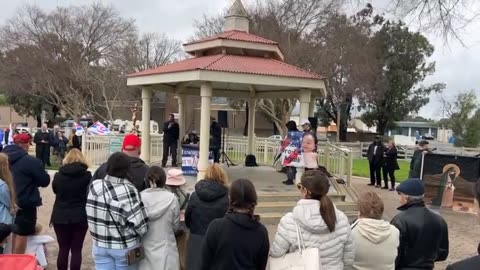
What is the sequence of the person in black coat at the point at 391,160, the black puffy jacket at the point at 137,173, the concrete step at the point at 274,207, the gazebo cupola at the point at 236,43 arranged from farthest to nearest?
the person in black coat at the point at 391,160 → the gazebo cupola at the point at 236,43 → the concrete step at the point at 274,207 → the black puffy jacket at the point at 137,173

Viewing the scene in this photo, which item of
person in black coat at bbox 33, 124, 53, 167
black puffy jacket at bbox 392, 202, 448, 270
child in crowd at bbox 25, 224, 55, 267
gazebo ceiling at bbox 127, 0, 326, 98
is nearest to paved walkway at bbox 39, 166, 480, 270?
child in crowd at bbox 25, 224, 55, 267

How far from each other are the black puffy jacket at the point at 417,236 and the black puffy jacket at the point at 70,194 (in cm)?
343

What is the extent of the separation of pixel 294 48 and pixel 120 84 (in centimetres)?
1507

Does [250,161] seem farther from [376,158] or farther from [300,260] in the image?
[300,260]

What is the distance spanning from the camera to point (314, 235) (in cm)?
369

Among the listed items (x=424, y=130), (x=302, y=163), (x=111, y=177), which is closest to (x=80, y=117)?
(x=302, y=163)

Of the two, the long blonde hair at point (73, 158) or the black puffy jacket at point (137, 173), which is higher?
the long blonde hair at point (73, 158)

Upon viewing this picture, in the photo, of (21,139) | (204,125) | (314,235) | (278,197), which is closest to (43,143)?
(204,125)

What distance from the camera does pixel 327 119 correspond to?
1918 inches

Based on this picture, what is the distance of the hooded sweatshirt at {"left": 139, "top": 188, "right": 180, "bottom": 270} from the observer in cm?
449

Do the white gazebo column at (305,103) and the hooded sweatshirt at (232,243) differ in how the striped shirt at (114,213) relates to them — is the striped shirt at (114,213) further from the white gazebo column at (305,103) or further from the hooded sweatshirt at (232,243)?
the white gazebo column at (305,103)

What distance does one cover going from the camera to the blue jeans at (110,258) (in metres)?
4.36

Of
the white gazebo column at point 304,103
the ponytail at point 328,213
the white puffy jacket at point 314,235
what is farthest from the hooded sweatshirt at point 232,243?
the white gazebo column at point 304,103

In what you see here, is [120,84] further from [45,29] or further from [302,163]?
[302,163]
